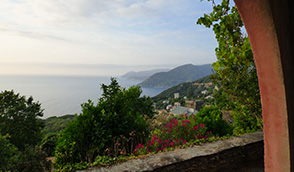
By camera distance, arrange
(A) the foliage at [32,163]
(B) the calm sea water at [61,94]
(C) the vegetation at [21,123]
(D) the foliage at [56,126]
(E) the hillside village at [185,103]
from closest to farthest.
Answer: (E) the hillside village at [185,103]
(B) the calm sea water at [61,94]
(A) the foliage at [32,163]
(C) the vegetation at [21,123]
(D) the foliage at [56,126]

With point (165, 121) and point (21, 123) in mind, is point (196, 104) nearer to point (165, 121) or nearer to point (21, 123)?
point (165, 121)

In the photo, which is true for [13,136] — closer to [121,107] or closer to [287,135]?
[121,107]

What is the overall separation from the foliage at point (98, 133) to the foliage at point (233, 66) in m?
2.63

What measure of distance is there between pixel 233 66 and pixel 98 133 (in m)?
4.06

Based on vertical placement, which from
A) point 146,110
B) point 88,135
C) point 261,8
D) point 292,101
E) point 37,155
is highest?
point 261,8

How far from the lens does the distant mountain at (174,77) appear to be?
10404 cm

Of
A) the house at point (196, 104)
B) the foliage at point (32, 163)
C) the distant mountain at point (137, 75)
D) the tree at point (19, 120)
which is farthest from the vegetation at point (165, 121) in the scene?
the distant mountain at point (137, 75)

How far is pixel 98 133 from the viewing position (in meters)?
3.58

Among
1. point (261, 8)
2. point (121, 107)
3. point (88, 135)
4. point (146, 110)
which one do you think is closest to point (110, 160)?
point (88, 135)

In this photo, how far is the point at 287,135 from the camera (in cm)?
132

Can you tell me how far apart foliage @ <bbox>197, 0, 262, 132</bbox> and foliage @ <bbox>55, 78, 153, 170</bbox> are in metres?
2.63

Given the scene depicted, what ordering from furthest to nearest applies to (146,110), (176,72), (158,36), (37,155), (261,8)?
(176,72) < (158,36) < (146,110) < (37,155) < (261,8)

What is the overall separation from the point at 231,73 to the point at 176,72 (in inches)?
4887

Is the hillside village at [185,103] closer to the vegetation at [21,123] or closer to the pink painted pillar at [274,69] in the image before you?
the pink painted pillar at [274,69]
